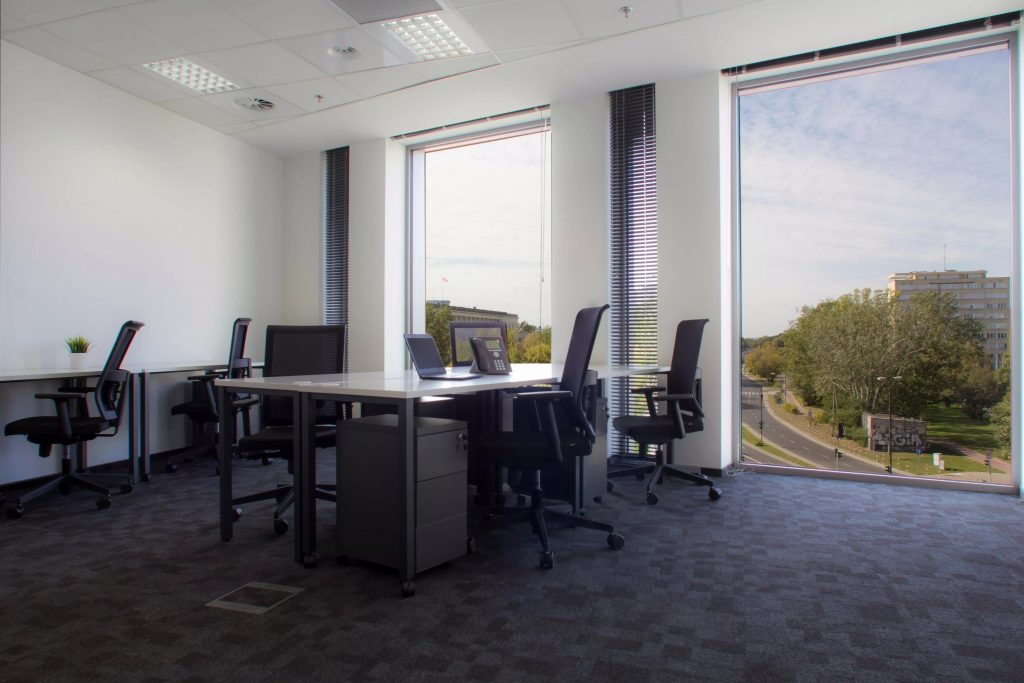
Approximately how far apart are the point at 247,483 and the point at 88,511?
1.03 m

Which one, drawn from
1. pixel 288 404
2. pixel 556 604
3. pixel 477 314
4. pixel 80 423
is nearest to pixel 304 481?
pixel 288 404

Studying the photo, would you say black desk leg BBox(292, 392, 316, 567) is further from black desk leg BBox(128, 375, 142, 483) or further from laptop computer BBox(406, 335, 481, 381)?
black desk leg BBox(128, 375, 142, 483)

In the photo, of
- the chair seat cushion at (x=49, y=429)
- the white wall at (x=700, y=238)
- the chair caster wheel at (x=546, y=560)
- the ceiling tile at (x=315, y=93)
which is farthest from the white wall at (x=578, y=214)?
the chair seat cushion at (x=49, y=429)

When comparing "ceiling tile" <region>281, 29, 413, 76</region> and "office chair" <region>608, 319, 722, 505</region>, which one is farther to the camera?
"ceiling tile" <region>281, 29, 413, 76</region>

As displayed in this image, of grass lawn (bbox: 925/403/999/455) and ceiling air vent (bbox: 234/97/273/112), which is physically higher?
ceiling air vent (bbox: 234/97/273/112)

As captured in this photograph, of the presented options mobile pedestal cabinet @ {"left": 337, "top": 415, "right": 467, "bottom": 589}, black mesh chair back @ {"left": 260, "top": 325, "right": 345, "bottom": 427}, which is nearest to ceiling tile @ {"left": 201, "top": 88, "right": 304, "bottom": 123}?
black mesh chair back @ {"left": 260, "top": 325, "right": 345, "bottom": 427}

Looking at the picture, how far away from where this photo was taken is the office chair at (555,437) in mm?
2955

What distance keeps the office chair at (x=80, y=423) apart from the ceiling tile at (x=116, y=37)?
204cm

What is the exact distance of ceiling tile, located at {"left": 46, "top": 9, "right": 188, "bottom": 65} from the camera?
13.7 ft

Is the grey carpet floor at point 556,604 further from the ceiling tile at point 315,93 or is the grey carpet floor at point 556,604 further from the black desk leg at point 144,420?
the ceiling tile at point 315,93

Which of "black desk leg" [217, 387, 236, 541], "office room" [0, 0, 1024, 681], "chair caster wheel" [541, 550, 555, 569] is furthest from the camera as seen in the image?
Answer: "black desk leg" [217, 387, 236, 541]

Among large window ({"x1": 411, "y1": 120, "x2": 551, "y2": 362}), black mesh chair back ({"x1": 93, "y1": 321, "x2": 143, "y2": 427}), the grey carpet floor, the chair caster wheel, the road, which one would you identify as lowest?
the grey carpet floor

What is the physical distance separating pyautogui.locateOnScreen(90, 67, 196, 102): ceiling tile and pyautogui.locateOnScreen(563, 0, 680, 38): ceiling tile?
344cm

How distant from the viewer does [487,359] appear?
12.7ft
